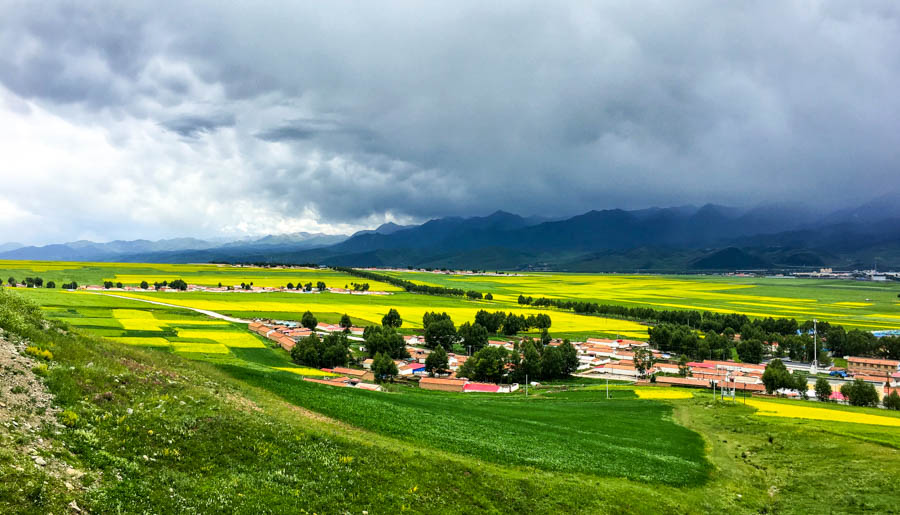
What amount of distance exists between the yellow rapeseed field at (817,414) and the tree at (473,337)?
4865 cm

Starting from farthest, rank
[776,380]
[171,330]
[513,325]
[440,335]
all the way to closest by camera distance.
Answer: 1. [513,325]
2. [440,335]
3. [171,330]
4. [776,380]

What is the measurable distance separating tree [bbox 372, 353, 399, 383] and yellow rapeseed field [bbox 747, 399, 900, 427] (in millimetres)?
43455

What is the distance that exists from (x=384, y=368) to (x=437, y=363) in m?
10.3

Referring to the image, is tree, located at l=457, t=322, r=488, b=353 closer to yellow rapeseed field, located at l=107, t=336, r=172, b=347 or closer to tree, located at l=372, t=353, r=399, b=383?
tree, located at l=372, t=353, r=399, b=383

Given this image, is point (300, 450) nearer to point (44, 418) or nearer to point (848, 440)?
point (44, 418)

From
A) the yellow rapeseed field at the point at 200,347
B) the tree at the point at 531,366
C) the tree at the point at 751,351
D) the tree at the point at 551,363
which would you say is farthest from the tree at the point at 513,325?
the yellow rapeseed field at the point at 200,347

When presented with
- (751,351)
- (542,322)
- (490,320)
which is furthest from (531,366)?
(751,351)

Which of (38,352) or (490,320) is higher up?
(38,352)

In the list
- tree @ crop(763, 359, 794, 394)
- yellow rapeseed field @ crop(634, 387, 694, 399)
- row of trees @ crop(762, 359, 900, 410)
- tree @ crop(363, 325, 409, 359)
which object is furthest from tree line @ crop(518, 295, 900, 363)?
tree @ crop(363, 325, 409, 359)

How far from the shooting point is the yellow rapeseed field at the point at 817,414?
142 feet

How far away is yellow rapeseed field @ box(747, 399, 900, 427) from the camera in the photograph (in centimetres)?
4319

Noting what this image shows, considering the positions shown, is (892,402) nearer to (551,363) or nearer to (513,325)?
(551,363)

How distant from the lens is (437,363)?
71562mm

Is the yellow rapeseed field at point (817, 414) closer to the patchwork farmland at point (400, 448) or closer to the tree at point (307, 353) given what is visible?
the patchwork farmland at point (400, 448)
